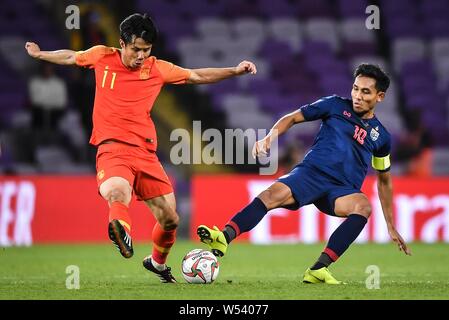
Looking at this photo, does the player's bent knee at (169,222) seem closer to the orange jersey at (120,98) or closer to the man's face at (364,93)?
the orange jersey at (120,98)

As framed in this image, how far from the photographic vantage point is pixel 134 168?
26.0 ft

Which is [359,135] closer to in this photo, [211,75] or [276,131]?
[276,131]

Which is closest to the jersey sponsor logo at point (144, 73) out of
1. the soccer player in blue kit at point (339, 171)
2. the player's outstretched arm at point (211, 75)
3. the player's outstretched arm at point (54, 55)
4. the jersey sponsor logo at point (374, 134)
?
the player's outstretched arm at point (211, 75)

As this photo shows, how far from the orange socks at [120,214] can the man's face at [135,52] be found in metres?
1.24

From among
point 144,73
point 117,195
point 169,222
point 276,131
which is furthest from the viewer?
point 169,222

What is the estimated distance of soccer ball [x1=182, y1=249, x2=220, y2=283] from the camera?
797 centimetres

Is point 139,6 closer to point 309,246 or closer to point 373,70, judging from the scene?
point 309,246

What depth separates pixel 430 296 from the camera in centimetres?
708

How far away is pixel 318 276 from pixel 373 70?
180 cm

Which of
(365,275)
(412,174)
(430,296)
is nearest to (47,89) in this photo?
(412,174)

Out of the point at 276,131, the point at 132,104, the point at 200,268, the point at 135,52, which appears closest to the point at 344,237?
the point at 276,131

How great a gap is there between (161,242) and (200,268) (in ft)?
2.05

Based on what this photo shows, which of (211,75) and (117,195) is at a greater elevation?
(211,75)
